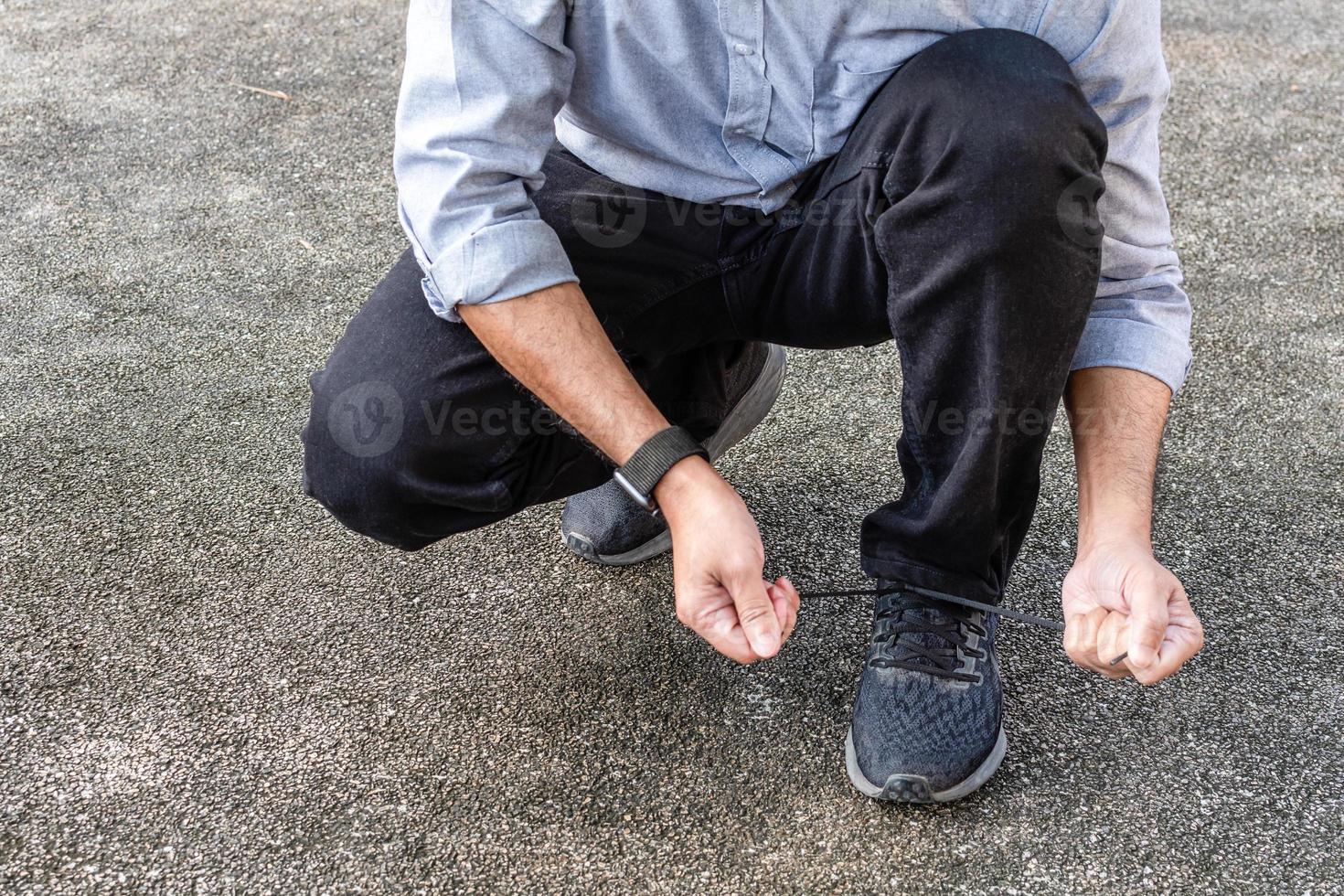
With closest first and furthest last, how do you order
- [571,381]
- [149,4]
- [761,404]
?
[571,381] < [761,404] < [149,4]

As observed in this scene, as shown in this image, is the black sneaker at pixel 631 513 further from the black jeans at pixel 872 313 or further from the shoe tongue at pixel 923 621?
the shoe tongue at pixel 923 621

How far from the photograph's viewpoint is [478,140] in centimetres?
103

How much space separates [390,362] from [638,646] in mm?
394

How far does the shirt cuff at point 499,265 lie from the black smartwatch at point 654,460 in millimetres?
173

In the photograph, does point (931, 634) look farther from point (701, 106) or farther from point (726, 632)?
Result: point (701, 106)

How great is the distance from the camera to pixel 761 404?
4.85 feet

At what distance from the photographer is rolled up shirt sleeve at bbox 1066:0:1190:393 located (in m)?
1.08

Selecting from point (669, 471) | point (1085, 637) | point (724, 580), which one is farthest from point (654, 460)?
point (1085, 637)

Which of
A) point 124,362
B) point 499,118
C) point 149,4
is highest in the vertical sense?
point 499,118

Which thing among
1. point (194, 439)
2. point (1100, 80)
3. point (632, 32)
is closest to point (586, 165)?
point (632, 32)

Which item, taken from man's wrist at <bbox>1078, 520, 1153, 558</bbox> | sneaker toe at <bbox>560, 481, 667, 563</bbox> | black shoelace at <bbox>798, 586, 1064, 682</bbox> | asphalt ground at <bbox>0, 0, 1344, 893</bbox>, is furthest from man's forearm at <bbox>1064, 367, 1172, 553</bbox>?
sneaker toe at <bbox>560, 481, 667, 563</bbox>

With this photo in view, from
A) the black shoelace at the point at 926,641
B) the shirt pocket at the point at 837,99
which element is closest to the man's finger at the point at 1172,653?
the black shoelace at the point at 926,641

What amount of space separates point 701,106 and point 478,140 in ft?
0.74

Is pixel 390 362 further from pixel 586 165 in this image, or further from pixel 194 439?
pixel 194 439
